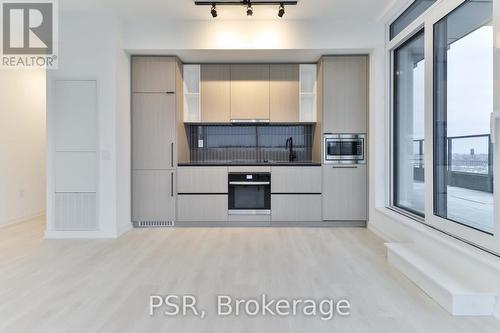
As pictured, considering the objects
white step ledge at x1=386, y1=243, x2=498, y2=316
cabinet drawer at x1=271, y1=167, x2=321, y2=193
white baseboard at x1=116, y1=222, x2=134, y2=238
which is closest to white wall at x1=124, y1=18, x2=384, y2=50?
cabinet drawer at x1=271, y1=167, x2=321, y2=193

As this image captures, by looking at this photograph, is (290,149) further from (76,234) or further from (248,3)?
(76,234)

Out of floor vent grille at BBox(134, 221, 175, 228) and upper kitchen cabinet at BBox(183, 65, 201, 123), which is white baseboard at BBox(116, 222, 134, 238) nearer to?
floor vent grille at BBox(134, 221, 175, 228)

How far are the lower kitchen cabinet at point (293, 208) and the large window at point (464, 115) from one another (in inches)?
74.5

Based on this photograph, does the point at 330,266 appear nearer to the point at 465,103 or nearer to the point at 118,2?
the point at 465,103

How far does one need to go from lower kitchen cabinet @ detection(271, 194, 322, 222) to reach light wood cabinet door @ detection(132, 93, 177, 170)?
5.25 ft

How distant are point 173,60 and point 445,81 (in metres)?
3.37

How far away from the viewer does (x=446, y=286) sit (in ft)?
7.80

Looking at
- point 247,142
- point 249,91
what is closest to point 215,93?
point 249,91

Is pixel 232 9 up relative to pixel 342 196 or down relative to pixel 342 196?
up

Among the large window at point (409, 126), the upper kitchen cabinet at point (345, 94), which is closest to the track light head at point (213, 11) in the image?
the upper kitchen cabinet at point (345, 94)

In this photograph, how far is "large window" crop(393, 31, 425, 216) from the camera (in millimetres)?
3743

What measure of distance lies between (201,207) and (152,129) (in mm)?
1281

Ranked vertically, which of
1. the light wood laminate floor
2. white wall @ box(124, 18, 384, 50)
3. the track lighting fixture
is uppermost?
the track lighting fixture

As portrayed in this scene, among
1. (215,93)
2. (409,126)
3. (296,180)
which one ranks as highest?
(215,93)
